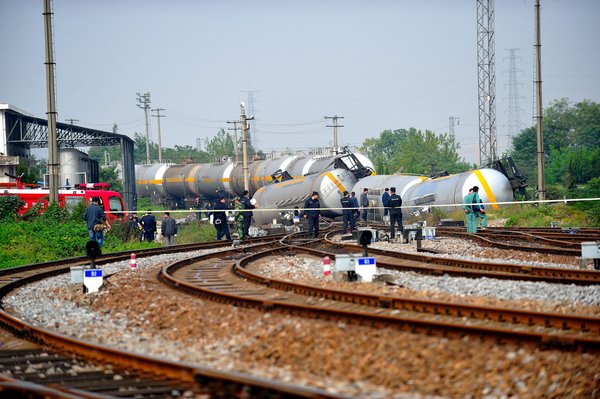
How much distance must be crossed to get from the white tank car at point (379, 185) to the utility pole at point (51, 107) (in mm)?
17686

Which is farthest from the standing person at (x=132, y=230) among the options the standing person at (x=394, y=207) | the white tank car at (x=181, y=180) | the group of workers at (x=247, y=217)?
the white tank car at (x=181, y=180)

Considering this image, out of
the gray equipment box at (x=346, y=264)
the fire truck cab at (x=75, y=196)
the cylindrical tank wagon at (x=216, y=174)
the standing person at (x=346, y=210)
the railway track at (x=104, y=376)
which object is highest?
the cylindrical tank wagon at (x=216, y=174)

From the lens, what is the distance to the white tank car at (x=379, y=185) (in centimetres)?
4164

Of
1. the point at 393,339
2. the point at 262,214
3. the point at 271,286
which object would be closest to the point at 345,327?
the point at 393,339

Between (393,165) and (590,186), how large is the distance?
197 ft

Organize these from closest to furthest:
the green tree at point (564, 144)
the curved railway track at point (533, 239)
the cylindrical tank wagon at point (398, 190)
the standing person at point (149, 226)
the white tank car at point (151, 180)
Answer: the curved railway track at point (533, 239), the standing person at point (149, 226), the cylindrical tank wagon at point (398, 190), the green tree at point (564, 144), the white tank car at point (151, 180)

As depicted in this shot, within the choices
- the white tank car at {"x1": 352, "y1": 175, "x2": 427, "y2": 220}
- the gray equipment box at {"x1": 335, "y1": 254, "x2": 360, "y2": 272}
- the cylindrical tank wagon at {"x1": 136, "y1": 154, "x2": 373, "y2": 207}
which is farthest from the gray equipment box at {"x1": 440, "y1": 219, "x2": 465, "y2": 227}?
the gray equipment box at {"x1": 335, "y1": 254, "x2": 360, "y2": 272}

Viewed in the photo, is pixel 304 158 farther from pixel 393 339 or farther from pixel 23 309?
pixel 393 339

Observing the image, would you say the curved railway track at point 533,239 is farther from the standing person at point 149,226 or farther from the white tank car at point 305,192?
the white tank car at point 305,192

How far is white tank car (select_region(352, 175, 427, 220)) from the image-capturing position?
41.6 m

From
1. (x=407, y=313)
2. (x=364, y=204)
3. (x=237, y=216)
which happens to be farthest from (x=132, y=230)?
(x=407, y=313)

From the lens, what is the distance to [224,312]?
35.7 feet

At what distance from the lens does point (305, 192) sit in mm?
41906

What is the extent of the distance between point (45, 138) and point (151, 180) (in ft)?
60.2
